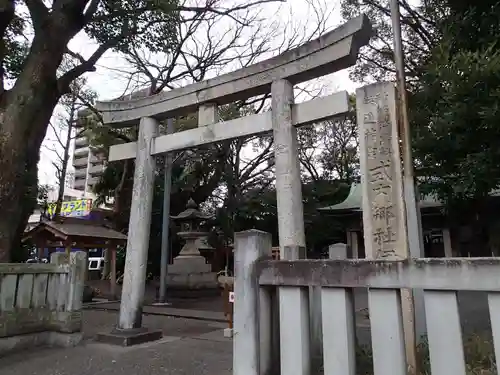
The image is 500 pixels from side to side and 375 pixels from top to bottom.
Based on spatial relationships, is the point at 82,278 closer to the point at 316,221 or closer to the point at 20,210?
the point at 20,210

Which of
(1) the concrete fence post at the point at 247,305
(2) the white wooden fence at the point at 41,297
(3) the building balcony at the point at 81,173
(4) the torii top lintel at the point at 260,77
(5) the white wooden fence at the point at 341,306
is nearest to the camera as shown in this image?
(5) the white wooden fence at the point at 341,306

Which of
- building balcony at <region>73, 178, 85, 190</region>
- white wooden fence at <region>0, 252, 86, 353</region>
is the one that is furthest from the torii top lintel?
building balcony at <region>73, 178, 85, 190</region>

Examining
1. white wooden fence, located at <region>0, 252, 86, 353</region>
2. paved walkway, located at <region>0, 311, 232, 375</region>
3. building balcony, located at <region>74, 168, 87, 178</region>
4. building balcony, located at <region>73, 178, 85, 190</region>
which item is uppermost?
building balcony, located at <region>74, 168, 87, 178</region>

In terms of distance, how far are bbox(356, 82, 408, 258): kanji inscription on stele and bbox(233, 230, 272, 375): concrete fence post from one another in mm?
1416

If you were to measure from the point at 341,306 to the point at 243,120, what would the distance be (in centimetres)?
426

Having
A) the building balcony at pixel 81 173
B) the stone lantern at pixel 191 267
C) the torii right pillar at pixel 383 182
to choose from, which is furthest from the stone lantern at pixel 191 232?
the building balcony at pixel 81 173

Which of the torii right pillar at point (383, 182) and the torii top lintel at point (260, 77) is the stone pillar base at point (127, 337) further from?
the torii right pillar at point (383, 182)

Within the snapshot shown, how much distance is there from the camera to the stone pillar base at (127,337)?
20.1ft

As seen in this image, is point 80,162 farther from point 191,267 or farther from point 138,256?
point 138,256

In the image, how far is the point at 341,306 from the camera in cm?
237

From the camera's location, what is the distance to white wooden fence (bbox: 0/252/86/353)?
18.9ft

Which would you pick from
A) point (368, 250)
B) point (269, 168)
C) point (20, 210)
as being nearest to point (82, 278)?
point (20, 210)

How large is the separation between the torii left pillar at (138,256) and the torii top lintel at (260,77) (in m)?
0.44

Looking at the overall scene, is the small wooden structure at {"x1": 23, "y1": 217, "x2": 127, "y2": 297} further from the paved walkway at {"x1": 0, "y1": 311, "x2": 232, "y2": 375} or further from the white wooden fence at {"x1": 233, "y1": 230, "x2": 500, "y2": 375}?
the white wooden fence at {"x1": 233, "y1": 230, "x2": 500, "y2": 375}
